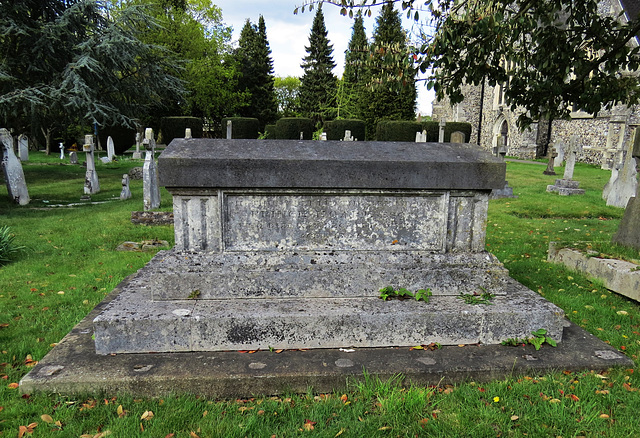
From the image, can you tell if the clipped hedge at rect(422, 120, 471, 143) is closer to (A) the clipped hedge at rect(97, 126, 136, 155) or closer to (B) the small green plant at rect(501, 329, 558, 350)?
(A) the clipped hedge at rect(97, 126, 136, 155)

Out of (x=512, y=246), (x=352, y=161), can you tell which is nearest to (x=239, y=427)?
(x=352, y=161)

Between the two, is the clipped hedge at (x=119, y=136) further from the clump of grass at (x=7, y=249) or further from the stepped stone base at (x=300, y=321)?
the stepped stone base at (x=300, y=321)

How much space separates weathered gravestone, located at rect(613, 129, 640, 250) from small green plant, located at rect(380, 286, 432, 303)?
13.4ft

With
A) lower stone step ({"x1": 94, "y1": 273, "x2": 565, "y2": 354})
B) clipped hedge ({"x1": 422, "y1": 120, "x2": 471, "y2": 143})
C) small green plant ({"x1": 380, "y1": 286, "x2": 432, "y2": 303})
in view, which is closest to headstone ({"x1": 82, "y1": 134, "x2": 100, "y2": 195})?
lower stone step ({"x1": 94, "y1": 273, "x2": 565, "y2": 354})

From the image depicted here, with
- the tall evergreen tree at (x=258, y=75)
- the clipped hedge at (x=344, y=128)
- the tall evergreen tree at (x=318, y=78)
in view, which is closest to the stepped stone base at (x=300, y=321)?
the clipped hedge at (x=344, y=128)

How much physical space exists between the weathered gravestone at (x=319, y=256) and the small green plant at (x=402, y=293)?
2.3 inches

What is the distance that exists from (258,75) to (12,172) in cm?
3399

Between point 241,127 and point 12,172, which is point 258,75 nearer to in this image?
point 241,127

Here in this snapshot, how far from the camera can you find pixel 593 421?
2346 millimetres

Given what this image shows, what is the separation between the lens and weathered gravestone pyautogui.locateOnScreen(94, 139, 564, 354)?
2918 millimetres

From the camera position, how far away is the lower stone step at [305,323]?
9.32ft

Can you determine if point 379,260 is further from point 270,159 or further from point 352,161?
point 270,159

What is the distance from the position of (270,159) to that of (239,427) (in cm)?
177

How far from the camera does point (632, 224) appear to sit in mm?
5555
